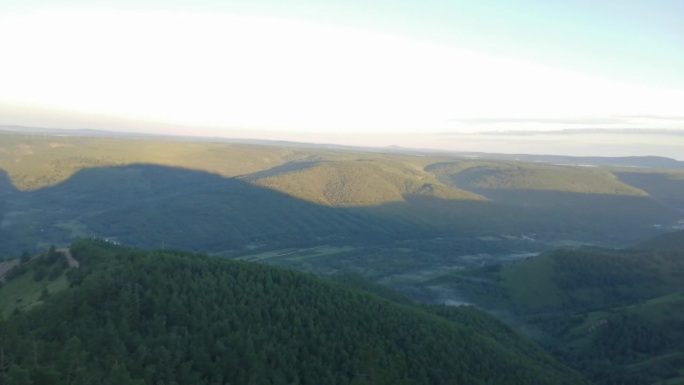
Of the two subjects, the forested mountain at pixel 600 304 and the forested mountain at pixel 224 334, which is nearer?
the forested mountain at pixel 224 334

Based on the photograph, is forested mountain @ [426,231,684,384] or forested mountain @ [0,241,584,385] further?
forested mountain @ [426,231,684,384]

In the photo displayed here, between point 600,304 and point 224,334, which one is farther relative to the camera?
point 600,304

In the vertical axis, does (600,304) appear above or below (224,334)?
below

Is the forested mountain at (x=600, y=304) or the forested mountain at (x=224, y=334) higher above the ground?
the forested mountain at (x=224, y=334)

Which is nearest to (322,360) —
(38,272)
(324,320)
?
(324,320)
